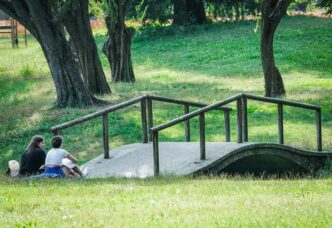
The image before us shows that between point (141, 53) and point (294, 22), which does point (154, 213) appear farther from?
point (294, 22)

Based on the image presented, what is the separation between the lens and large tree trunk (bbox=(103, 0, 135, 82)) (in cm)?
3538

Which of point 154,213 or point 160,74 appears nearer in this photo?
point 154,213

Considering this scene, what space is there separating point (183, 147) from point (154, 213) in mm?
7599

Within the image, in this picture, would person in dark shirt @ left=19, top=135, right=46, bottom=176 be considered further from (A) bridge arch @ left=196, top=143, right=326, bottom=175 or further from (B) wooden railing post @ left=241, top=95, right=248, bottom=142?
(B) wooden railing post @ left=241, top=95, right=248, bottom=142

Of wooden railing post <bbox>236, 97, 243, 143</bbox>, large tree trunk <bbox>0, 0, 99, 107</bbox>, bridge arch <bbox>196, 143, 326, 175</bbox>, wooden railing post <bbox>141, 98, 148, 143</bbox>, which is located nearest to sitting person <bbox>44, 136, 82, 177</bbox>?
bridge arch <bbox>196, 143, 326, 175</bbox>

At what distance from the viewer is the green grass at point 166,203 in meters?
10.2

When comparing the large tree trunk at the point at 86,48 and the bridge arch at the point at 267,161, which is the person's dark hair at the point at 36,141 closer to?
the bridge arch at the point at 267,161

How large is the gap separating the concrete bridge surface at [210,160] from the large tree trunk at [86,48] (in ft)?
38.8

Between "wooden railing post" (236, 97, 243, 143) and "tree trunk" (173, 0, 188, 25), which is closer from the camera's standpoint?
"wooden railing post" (236, 97, 243, 143)

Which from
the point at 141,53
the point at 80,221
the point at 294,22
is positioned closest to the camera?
the point at 80,221

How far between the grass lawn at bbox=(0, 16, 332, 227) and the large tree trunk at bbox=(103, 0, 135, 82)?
1.08m

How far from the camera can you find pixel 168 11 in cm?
5431

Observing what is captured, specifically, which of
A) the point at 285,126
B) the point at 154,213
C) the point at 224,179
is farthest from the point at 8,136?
the point at 154,213

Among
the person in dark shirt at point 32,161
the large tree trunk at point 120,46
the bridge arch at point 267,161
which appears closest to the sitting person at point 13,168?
the person in dark shirt at point 32,161
